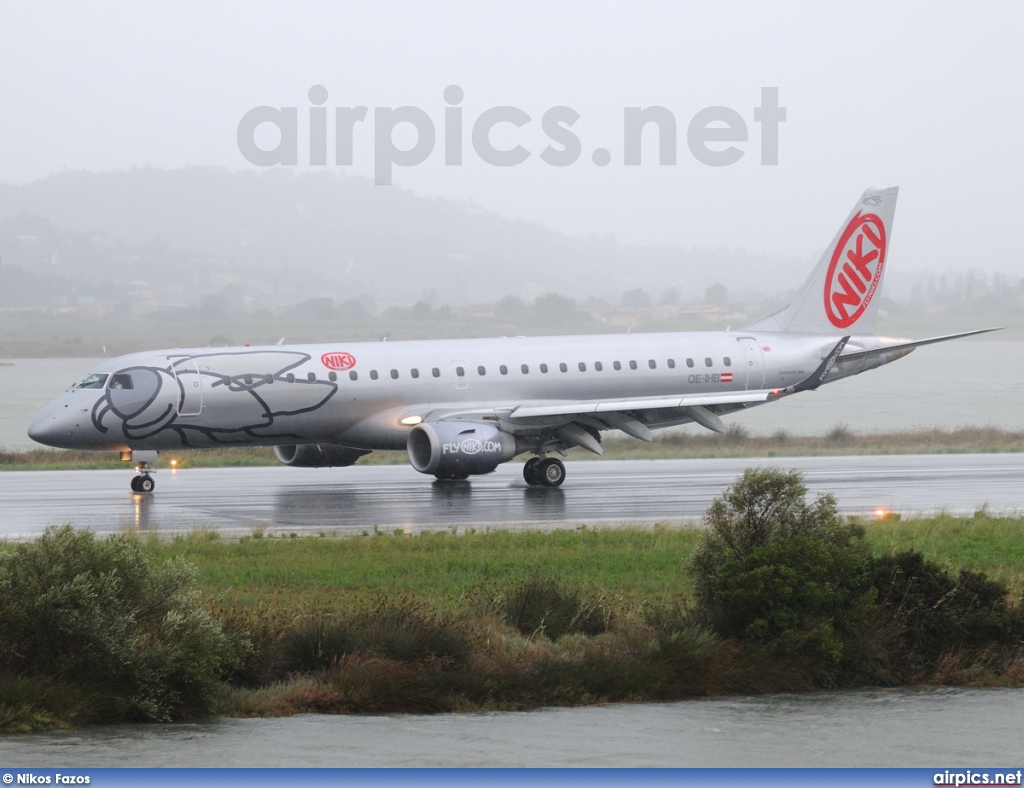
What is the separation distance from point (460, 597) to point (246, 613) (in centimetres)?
285

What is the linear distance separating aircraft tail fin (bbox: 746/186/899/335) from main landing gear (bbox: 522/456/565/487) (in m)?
9.43

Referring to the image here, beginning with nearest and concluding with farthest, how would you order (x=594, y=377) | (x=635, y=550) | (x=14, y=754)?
1. (x=14, y=754)
2. (x=635, y=550)
3. (x=594, y=377)

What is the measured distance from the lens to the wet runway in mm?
24797

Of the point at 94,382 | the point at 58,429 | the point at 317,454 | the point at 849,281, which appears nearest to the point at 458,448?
the point at 317,454

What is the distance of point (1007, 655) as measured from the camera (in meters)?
13.1

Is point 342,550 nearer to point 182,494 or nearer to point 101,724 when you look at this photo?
point 101,724

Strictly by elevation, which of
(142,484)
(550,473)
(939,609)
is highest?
(550,473)

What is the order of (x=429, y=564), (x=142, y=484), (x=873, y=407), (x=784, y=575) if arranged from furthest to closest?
(x=873, y=407)
(x=142, y=484)
(x=429, y=564)
(x=784, y=575)

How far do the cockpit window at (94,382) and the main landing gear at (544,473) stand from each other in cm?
952

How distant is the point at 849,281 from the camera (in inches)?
1554

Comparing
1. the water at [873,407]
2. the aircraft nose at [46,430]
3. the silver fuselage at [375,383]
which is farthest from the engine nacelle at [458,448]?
the water at [873,407]

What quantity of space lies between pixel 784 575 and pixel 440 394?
20.1 m

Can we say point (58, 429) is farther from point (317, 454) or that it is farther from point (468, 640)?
point (468, 640)

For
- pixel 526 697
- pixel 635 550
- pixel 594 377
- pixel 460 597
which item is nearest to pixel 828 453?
pixel 594 377
